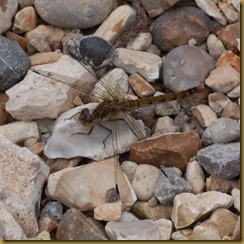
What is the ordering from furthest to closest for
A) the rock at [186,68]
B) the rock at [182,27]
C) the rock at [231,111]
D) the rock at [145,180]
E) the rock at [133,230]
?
the rock at [182,27] → the rock at [186,68] → the rock at [231,111] → the rock at [145,180] → the rock at [133,230]

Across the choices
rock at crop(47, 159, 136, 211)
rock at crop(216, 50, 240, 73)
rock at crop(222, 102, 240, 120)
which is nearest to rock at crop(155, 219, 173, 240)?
rock at crop(47, 159, 136, 211)

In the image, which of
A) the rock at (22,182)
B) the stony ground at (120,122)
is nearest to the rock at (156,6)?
the stony ground at (120,122)

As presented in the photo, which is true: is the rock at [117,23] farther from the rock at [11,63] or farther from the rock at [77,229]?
the rock at [77,229]

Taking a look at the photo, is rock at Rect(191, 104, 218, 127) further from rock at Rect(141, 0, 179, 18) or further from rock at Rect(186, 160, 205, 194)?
rock at Rect(141, 0, 179, 18)

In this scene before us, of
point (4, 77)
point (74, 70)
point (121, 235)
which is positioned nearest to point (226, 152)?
point (121, 235)

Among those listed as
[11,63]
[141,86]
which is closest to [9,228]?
[11,63]

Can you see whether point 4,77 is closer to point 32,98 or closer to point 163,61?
point 32,98
